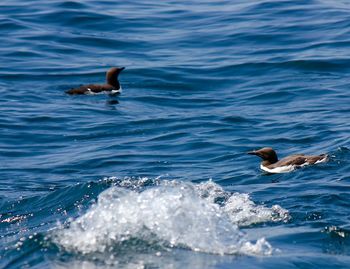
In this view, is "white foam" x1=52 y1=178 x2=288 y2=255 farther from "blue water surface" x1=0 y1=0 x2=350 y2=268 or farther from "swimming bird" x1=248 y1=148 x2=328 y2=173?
"swimming bird" x1=248 y1=148 x2=328 y2=173

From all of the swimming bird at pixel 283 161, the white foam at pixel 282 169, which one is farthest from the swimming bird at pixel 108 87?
the white foam at pixel 282 169

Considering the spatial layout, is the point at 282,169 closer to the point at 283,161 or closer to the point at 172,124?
the point at 283,161

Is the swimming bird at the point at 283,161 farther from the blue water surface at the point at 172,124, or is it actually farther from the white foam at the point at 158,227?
the white foam at the point at 158,227

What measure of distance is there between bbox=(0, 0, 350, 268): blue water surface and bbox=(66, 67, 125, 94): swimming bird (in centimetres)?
20

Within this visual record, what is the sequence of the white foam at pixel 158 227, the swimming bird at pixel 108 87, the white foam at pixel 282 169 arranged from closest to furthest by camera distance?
the white foam at pixel 158 227
the white foam at pixel 282 169
the swimming bird at pixel 108 87

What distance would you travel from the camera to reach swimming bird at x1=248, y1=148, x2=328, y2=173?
48.1 feet

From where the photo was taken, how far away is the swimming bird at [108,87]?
20553 mm

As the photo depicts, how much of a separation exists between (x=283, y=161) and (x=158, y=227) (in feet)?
17.7

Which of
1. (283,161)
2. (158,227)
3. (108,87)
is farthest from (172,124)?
(158,227)

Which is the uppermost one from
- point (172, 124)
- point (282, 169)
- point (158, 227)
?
point (158, 227)

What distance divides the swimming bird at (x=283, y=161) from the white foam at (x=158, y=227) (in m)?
4.51

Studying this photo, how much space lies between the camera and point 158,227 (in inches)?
389

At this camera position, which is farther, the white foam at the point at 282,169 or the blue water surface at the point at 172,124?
the white foam at the point at 282,169

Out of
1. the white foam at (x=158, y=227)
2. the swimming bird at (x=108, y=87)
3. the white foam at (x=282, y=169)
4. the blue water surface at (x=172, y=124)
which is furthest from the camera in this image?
the swimming bird at (x=108, y=87)
